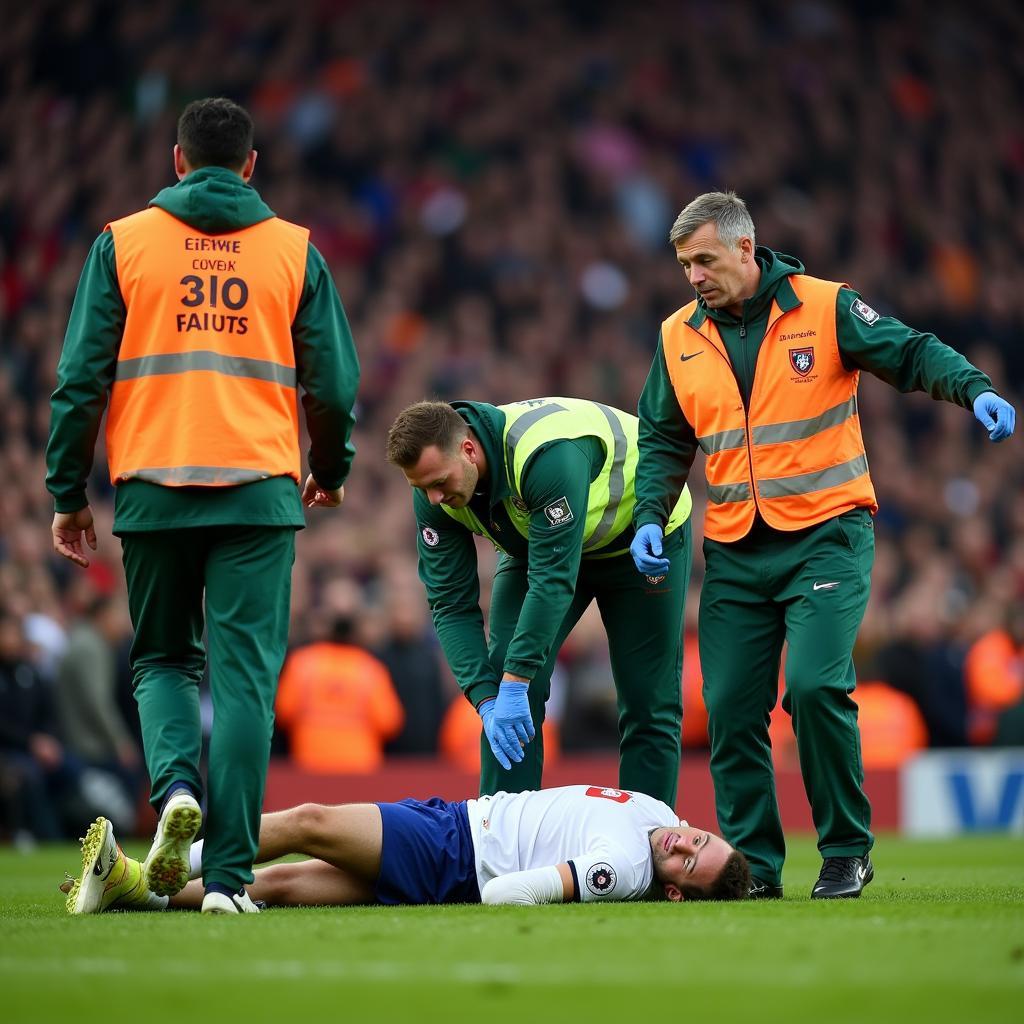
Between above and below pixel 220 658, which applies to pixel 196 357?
above

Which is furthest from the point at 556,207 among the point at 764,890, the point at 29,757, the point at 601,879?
the point at 601,879

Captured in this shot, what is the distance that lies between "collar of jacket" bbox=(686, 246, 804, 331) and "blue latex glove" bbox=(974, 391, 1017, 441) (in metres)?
0.85

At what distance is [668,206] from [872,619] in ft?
28.1

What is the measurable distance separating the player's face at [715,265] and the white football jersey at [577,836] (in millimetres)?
1888

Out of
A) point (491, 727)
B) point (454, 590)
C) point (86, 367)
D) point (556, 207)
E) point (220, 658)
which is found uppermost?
point (556, 207)

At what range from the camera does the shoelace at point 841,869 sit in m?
6.75

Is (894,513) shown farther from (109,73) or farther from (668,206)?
(109,73)

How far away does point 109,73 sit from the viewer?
70.5 feet

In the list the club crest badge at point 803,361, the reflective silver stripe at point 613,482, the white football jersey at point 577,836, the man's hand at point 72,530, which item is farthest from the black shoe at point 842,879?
the man's hand at point 72,530

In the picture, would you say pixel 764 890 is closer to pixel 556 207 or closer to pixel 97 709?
pixel 97 709

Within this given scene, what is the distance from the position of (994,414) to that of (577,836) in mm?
2055

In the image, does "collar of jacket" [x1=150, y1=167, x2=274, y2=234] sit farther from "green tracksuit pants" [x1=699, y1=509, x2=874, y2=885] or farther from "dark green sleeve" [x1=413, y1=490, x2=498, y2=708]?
"green tracksuit pants" [x1=699, y1=509, x2=874, y2=885]

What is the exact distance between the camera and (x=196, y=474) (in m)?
5.95

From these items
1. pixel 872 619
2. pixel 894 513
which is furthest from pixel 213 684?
pixel 894 513
